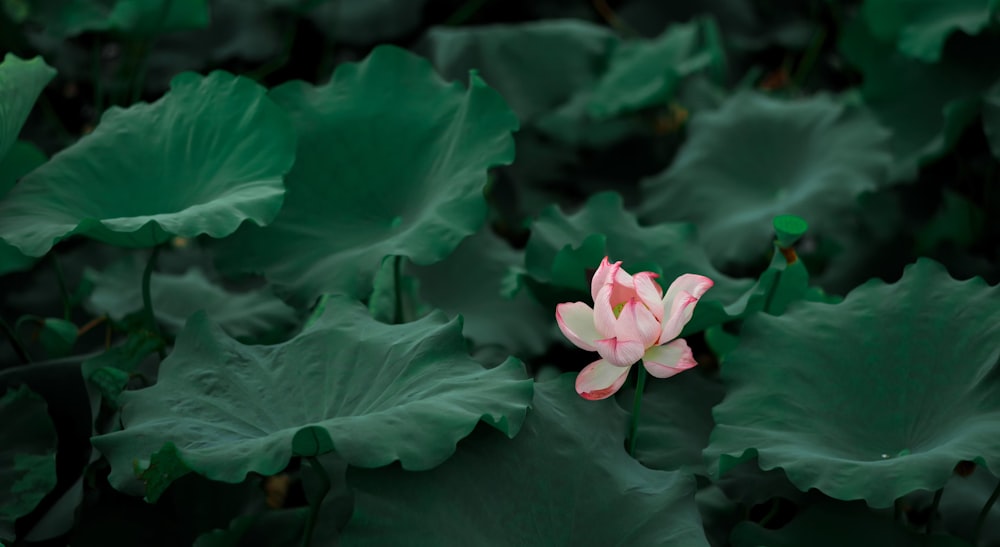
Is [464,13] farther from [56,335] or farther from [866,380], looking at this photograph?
[866,380]

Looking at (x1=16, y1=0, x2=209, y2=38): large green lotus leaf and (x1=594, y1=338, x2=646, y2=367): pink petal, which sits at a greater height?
(x1=594, y1=338, x2=646, y2=367): pink petal

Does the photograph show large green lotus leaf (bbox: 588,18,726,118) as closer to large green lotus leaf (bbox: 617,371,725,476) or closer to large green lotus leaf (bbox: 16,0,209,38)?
large green lotus leaf (bbox: 16,0,209,38)

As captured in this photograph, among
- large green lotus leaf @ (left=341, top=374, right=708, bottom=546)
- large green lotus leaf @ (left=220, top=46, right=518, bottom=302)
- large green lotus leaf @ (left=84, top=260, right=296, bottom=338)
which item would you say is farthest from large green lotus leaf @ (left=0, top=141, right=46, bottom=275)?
large green lotus leaf @ (left=341, top=374, right=708, bottom=546)

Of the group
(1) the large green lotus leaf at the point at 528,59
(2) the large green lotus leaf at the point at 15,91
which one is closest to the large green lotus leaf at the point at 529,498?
(2) the large green lotus leaf at the point at 15,91

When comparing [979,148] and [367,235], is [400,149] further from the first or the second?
[979,148]

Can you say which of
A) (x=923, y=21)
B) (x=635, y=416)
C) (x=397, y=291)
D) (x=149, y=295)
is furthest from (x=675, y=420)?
(x=923, y=21)

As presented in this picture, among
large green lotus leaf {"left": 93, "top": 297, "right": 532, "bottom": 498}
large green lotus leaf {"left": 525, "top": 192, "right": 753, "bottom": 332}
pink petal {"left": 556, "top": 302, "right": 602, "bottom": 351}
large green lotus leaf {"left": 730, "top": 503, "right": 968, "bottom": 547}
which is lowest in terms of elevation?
large green lotus leaf {"left": 730, "top": 503, "right": 968, "bottom": 547}

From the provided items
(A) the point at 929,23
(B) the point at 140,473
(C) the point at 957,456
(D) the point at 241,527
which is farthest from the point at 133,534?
(A) the point at 929,23
